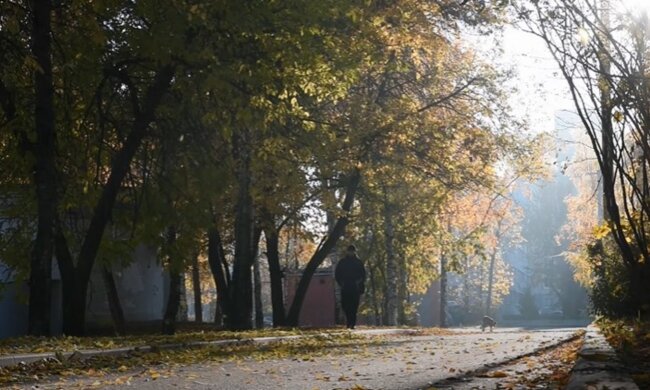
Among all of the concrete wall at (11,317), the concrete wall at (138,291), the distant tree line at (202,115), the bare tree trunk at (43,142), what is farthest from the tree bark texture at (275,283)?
the bare tree trunk at (43,142)

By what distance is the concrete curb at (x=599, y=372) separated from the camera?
755 centimetres

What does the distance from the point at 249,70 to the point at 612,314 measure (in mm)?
10149

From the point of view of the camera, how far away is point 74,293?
2084cm

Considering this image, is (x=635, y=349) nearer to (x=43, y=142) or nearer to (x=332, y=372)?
(x=332, y=372)

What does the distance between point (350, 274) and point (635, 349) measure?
1395 cm

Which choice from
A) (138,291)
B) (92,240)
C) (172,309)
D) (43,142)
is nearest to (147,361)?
(43,142)

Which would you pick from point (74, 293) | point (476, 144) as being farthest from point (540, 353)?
point (476, 144)

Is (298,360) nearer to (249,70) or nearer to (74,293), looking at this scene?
(249,70)

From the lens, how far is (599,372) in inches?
335

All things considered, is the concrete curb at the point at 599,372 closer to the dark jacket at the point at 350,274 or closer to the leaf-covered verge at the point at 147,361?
the leaf-covered verge at the point at 147,361

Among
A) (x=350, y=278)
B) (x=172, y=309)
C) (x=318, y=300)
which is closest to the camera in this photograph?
(x=350, y=278)

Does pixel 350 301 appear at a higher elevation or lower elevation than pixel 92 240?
lower

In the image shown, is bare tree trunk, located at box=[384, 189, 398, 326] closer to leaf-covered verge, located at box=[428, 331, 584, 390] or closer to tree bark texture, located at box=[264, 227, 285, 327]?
tree bark texture, located at box=[264, 227, 285, 327]

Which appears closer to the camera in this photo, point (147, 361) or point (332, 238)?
point (147, 361)
